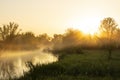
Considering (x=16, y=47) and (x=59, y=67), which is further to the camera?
(x=16, y=47)

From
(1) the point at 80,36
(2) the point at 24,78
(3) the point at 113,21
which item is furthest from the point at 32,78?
(1) the point at 80,36

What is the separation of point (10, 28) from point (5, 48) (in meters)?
9.30

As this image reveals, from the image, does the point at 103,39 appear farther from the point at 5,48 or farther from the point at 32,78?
the point at 32,78

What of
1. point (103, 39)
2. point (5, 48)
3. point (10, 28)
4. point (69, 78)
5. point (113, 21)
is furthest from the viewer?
point (5, 48)

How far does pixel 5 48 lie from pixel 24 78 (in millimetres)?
73026

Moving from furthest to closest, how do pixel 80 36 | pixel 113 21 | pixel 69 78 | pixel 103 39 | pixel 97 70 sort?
pixel 80 36 < pixel 113 21 < pixel 103 39 < pixel 97 70 < pixel 69 78

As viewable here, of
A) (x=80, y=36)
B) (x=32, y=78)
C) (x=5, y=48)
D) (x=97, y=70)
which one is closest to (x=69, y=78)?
(x=32, y=78)

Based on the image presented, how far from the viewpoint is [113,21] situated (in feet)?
275

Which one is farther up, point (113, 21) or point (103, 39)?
point (113, 21)

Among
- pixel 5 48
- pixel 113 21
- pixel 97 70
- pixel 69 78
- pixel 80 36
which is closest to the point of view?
pixel 69 78

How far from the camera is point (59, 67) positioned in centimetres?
2948

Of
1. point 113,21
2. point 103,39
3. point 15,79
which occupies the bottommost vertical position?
point 15,79

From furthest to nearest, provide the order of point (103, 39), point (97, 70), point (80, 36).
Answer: point (80, 36) → point (103, 39) → point (97, 70)

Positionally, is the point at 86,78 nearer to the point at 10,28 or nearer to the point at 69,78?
the point at 69,78
